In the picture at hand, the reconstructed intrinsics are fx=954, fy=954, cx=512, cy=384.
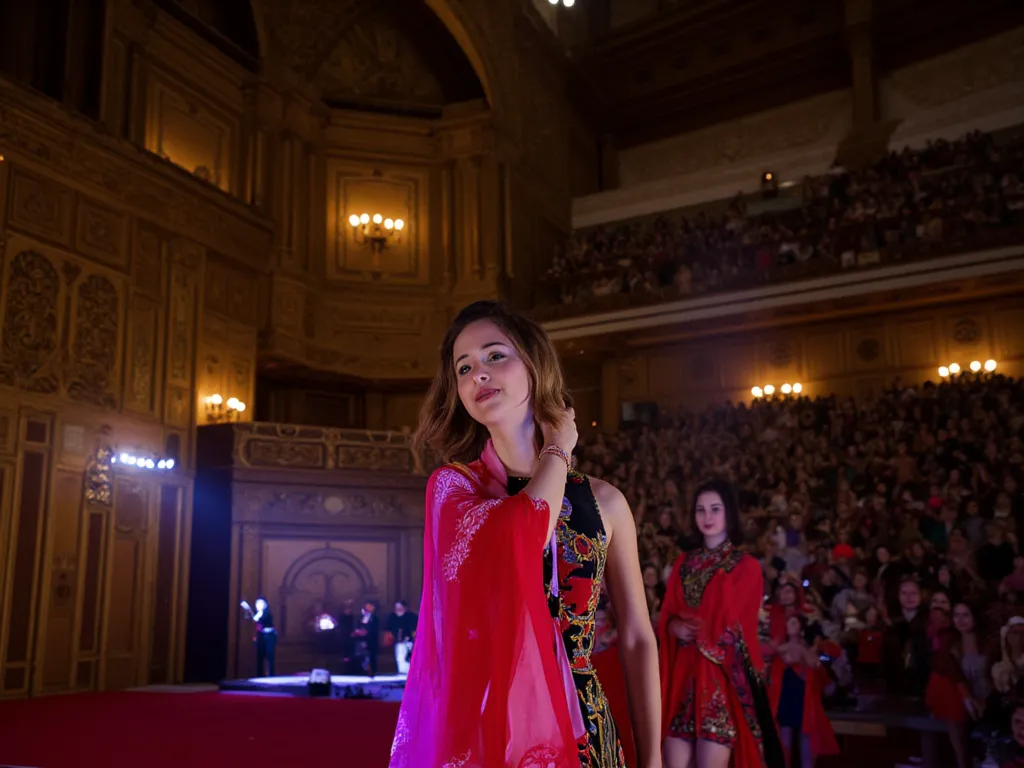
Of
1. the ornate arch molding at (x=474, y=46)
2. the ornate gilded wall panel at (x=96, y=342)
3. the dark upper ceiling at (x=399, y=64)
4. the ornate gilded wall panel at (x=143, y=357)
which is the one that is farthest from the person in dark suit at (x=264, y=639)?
the ornate arch molding at (x=474, y=46)

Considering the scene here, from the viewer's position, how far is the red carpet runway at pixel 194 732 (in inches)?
253

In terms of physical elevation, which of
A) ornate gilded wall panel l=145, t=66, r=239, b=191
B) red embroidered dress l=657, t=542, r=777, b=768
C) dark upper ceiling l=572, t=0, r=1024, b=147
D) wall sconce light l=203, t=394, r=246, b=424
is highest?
dark upper ceiling l=572, t=0, r=1024, b=147

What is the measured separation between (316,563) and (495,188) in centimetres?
863

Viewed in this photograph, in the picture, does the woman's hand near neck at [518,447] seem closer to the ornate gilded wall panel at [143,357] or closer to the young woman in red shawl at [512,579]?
the young woman in red shawl at [512,579]

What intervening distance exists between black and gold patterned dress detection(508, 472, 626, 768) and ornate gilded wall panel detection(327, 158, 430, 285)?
1710 cm

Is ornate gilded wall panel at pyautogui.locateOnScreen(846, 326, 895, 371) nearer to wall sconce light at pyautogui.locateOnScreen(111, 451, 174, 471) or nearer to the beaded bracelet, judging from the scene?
wall sconce light at pyautogui.locateOnScreen(111, 451, 174, 471)

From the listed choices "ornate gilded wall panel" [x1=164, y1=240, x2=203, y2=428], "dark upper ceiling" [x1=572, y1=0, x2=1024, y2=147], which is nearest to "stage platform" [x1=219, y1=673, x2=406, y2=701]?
"ornate gilded wall panel" [x1=164, y1=240, x2=203, y2=428]

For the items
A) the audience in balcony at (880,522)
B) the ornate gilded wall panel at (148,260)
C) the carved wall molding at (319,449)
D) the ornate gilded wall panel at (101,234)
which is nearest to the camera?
the audience in balcony at (880,522)

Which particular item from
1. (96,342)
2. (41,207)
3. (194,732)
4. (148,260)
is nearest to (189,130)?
(148,260)

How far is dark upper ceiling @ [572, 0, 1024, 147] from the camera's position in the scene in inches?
790

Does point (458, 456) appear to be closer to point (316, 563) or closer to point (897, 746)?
point (897, 746)

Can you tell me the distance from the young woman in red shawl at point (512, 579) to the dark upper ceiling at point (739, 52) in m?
21.2

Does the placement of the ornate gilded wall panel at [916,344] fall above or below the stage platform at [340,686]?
above

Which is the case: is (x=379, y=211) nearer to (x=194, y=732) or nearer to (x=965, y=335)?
(x=965, y=335)
